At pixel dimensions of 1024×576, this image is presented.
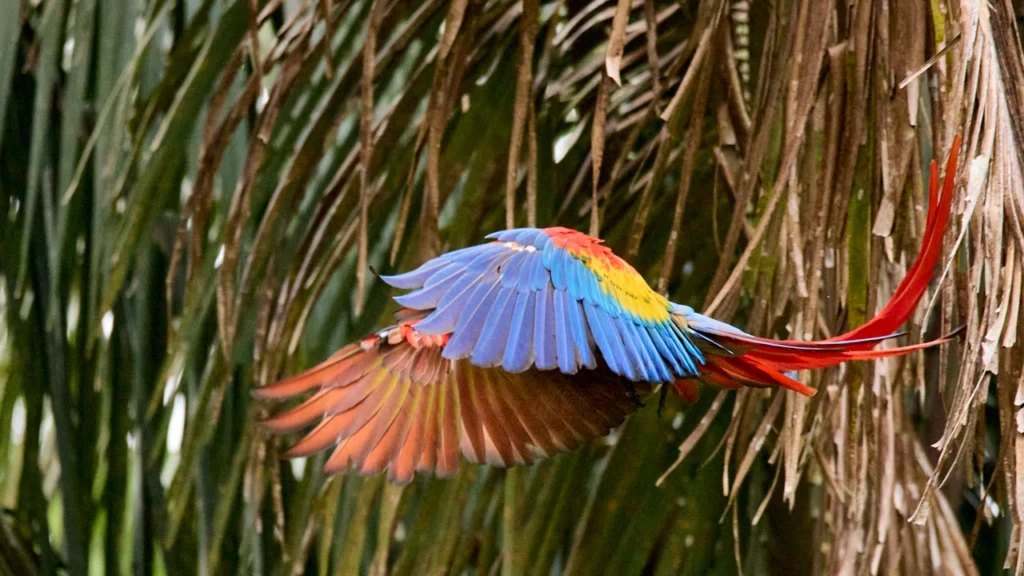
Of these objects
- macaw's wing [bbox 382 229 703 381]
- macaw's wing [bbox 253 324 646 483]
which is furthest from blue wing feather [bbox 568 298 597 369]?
macaw's wing [bbox 253 324 646 483]

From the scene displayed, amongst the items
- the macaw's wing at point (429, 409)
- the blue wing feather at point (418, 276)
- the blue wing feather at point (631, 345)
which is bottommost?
the macaw's wing at point (429, 409)

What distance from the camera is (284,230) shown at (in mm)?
1067

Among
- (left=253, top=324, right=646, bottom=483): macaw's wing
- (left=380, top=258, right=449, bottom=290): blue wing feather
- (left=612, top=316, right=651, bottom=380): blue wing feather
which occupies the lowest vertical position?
(left=253, top=324, right=646, bottom=483): macaw's wing

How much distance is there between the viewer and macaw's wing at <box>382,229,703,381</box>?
2.19 feet

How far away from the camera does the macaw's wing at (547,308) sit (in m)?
0.67

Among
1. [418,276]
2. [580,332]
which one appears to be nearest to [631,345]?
[580,332]

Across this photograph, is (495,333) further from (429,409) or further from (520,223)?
(520,223)

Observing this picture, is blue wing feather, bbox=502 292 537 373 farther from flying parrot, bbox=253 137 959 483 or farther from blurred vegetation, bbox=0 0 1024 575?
blurred vegetation, bbox=0 0 1024 575

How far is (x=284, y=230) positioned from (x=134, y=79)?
212mm

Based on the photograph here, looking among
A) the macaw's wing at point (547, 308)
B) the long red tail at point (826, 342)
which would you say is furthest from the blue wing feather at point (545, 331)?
the long red tail at point (826, 342)

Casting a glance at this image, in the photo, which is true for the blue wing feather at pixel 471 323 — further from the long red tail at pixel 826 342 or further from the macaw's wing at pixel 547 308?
the long red tail at pixel 826 342

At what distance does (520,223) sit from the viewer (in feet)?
3.57

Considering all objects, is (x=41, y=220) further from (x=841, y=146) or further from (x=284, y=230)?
(x=841, y=146)

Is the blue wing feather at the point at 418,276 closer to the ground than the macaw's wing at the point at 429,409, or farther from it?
farther from it
